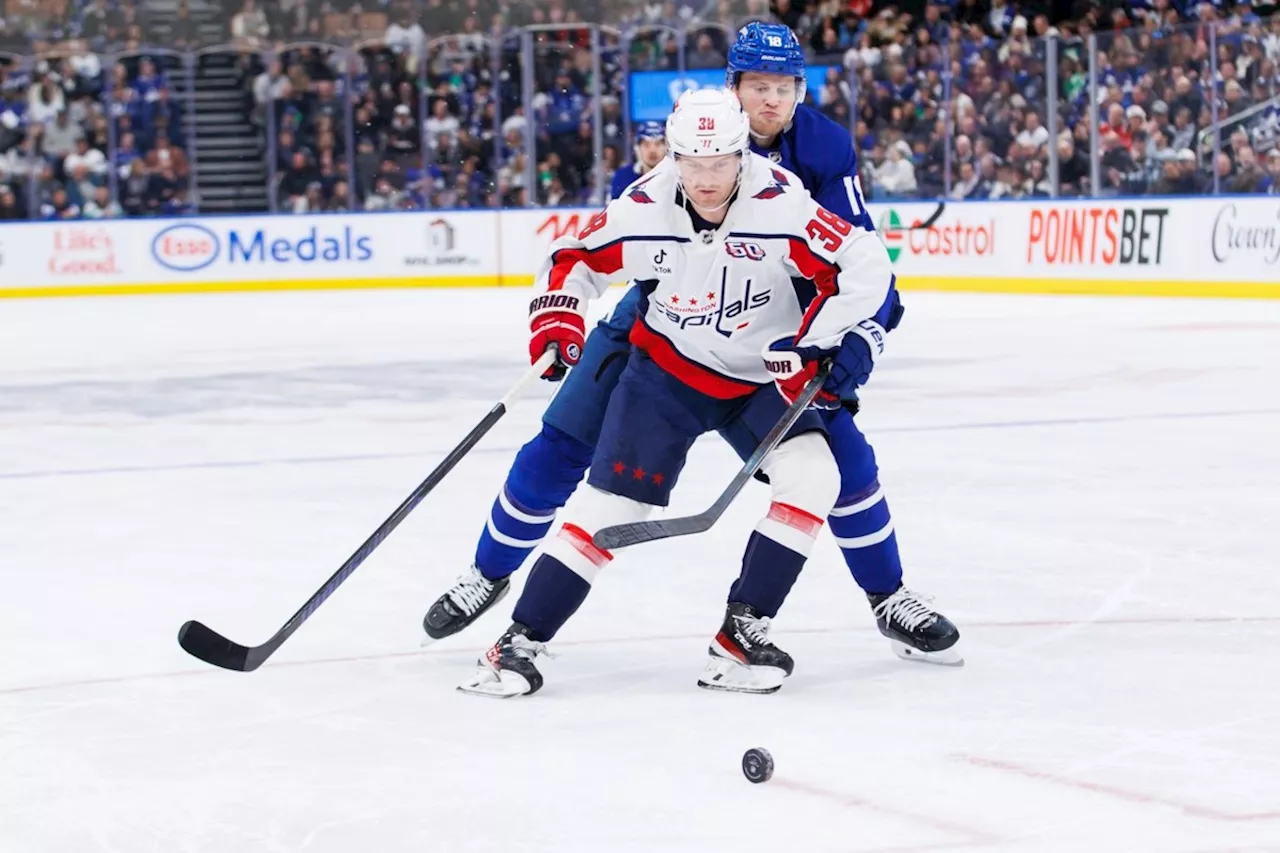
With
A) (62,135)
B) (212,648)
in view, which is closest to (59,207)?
(62,135)

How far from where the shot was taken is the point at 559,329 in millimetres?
3355

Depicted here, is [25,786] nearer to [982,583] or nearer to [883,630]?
[883,630]

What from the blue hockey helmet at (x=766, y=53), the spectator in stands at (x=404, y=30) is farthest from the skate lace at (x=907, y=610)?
the spectator in stands at (x=404, y=30)

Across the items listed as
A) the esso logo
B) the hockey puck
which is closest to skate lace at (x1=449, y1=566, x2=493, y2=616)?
the hockey puck

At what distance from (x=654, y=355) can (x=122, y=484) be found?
9.52 feet

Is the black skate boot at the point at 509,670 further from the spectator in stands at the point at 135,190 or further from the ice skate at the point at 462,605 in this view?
the spectator in stands at the point at 135,190

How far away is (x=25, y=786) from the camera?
2.73 meters

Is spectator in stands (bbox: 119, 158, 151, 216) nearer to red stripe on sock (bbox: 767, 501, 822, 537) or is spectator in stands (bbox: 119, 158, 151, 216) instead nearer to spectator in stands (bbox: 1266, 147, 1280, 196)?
spectator in stands (bbox: 1266, 147, 1280, 196)

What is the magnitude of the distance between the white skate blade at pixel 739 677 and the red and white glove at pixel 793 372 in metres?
0.45

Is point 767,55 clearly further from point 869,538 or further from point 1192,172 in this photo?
point 1192,172

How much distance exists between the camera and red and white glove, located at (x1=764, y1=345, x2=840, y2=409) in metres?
3.23

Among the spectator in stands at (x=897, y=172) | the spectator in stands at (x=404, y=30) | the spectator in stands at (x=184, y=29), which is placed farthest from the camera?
the spectator in stands at (x=184, y=29)

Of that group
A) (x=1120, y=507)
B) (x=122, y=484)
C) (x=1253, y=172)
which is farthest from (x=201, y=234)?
(x=1120, y=507)

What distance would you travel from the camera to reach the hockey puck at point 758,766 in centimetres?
265
